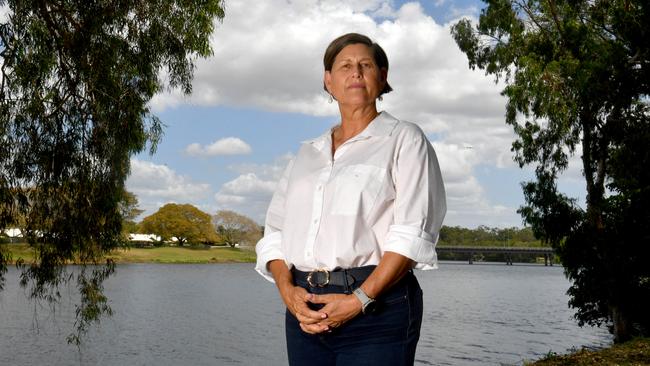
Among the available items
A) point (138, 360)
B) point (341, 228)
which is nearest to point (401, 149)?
point (341, 228)

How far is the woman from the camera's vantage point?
1.44 meters

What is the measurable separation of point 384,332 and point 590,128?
1109 centimetres

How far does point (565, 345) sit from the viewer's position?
18.3m

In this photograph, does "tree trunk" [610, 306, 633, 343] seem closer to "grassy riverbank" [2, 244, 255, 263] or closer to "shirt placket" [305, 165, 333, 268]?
"shirt placket" [305, 165, 333, 268]

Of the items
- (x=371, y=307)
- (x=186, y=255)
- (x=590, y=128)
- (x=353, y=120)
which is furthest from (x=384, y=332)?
(x=186, y=255)

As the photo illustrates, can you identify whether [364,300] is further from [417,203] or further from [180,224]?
[180,224]

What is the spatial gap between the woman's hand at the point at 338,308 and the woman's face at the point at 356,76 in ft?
1.59

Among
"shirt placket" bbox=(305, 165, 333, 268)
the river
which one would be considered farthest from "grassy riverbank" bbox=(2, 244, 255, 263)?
"shirt placket" bbox=(305, 165, 333, 268)

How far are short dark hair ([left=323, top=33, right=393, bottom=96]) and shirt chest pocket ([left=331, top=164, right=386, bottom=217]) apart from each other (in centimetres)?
27

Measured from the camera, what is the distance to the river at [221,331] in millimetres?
15312

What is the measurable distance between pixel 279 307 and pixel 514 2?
1747 cm

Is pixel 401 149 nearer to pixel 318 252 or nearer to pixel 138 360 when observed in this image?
pixel 318 252

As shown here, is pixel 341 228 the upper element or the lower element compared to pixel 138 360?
upper

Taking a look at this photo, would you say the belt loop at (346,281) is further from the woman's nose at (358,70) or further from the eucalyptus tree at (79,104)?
the eucalyptus tree at (79,104)
